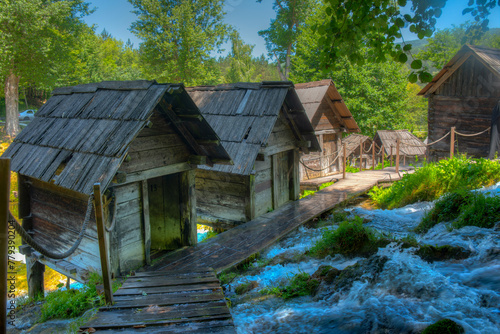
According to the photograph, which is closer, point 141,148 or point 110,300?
point 110,300

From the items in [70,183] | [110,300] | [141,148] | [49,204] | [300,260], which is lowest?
[300,260]

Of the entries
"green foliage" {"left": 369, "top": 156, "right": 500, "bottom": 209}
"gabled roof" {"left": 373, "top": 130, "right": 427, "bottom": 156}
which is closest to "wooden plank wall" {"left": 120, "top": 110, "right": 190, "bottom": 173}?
"green foliage" {"left": 369, "top": 156, "right": 500, "bottom": 209}

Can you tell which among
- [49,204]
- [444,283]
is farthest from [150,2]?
[444,283]

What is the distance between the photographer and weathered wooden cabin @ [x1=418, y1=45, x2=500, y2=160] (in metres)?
14.2

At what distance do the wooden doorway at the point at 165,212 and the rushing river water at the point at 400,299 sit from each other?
2.78 meters

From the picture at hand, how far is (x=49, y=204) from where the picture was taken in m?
8.48

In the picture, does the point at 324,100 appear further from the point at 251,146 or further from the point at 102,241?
the point at 102,241

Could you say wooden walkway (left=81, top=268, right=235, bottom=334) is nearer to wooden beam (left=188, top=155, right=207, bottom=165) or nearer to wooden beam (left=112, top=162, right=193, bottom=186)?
wooden beam (left=112, top=162, right=193, bottom=186)

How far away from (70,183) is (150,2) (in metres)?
32.2

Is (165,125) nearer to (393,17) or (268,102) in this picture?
(268,102)

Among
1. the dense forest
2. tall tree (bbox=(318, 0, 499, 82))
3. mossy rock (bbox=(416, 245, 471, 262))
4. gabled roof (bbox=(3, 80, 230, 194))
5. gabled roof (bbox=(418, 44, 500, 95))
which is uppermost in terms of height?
the dense forest

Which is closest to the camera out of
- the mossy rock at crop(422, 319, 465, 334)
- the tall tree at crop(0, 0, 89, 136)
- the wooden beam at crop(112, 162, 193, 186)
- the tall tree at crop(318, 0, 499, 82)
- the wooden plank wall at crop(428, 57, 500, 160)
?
the mossy rock at crop(422, 319, 465, 334)

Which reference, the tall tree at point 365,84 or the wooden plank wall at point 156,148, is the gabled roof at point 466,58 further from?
the tall tree at point 365,84

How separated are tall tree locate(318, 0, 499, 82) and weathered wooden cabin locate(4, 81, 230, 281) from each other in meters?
3.00
